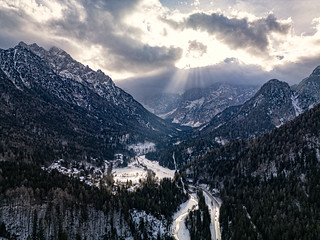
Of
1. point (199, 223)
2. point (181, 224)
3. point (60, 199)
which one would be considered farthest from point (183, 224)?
point (60, 199)

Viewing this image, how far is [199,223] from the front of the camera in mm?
160500

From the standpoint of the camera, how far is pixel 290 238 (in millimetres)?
131375

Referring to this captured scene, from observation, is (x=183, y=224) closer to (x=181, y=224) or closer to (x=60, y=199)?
(x=181, y=224)

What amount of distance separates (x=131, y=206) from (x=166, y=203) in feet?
113

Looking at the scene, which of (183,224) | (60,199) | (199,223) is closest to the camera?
(60,199)

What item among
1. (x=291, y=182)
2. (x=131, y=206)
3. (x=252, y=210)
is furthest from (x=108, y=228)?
(x=291, y=182)

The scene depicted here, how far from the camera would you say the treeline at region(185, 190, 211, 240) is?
14775 cm

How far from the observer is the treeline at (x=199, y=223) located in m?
148

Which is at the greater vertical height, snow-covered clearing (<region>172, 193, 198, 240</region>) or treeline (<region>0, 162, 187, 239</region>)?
treeline (<region>0, 162, 187, 239</region>)

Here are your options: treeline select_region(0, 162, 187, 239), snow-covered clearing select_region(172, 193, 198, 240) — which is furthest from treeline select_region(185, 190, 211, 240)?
treeline select_region(0, 162, 187, 239)

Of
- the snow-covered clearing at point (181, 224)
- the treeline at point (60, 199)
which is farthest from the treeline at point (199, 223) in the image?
the treeline at point (60, 199)

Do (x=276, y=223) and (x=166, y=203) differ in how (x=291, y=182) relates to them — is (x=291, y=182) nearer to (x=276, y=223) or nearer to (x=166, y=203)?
(x=276, y=223)

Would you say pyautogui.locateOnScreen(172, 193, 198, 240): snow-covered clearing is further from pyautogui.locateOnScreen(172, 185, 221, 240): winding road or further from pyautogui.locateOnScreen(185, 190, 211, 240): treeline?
pyautogui.locateOnScreen(185, 190, 211, 240): treeline

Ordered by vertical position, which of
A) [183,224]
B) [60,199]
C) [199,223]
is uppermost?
[60,199]
